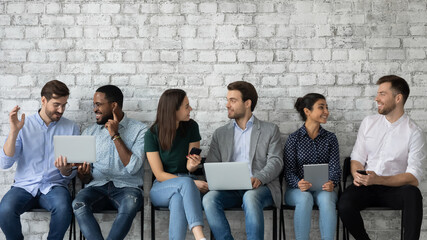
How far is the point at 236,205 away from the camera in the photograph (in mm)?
3686

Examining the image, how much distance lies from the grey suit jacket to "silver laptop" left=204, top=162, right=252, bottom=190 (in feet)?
0.74

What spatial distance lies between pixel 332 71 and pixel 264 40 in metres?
0.60

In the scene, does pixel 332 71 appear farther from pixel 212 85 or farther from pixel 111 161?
pixel 111 161

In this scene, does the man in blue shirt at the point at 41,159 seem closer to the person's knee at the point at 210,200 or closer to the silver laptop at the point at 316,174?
the person's knee at the point at 210,200

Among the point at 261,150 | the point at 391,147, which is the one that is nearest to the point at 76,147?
the point at 261,150

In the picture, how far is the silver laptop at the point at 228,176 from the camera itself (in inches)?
134

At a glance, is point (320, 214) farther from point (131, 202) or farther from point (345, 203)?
point (131, 202)

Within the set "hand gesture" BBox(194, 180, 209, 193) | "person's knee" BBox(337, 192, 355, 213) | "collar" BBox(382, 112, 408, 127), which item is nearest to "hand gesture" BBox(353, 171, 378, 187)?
"person's knee" BBox(337, 192, 355, 213)

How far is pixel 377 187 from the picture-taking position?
3680 mm

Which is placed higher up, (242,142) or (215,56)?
(215,56)

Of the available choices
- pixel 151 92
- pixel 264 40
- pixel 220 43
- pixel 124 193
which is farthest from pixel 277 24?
pixel 124 193

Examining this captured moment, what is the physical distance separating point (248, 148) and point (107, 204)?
1.12 m

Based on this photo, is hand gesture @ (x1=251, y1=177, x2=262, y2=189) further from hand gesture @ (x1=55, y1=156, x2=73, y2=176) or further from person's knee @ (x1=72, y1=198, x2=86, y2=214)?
hand gesture @ (x1=55, y1=156, x2=73, y2=176)

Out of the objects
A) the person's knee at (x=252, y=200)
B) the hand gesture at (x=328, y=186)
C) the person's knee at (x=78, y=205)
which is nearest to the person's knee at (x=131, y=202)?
the person's knee at (x=78, y=205)
